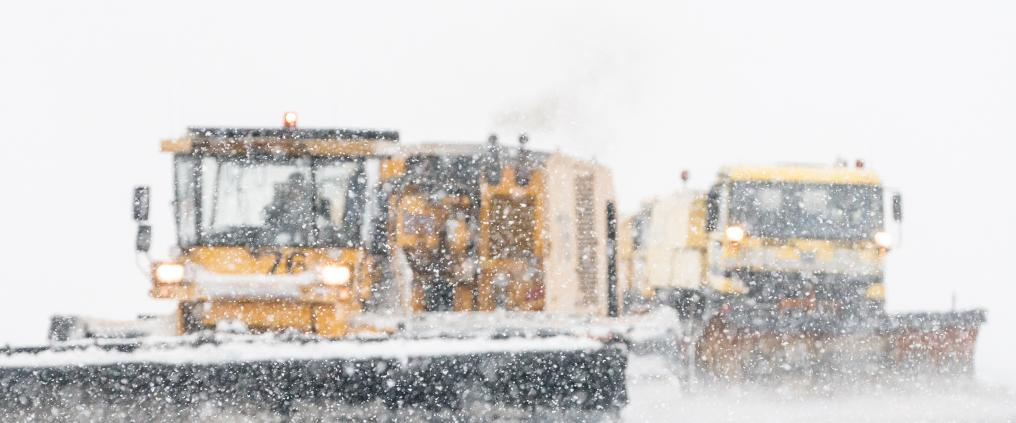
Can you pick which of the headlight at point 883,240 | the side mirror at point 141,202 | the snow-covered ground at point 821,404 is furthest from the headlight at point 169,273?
the headlight at point 883,240

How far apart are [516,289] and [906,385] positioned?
12.6ft

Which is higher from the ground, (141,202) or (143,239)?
(141,202)

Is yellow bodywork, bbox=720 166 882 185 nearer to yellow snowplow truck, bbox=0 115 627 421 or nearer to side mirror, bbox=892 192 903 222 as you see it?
side mirror, bbox=892 192 903 222

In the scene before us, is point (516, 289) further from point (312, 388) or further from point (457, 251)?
point (312, 388)

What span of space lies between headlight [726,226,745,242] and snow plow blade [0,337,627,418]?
24.4 feet

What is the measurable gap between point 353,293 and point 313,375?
2.50 m

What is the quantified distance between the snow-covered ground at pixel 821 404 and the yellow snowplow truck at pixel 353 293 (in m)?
1.20

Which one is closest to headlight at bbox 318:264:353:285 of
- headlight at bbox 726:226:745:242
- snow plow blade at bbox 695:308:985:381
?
snow plow blade at bbox 695:308:985:381

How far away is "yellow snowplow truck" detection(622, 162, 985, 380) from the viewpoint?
37.8ft

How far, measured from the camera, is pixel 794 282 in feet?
46.4

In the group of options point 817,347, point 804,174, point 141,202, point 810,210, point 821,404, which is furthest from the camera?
point 804,174

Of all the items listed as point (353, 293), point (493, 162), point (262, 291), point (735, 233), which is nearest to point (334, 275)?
point (353, 293)

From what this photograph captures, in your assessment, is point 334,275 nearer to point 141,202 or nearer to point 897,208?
point 141,202

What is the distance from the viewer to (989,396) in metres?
11.3
